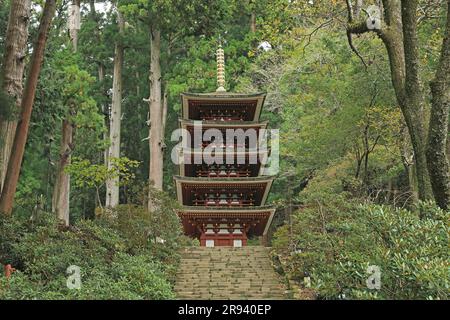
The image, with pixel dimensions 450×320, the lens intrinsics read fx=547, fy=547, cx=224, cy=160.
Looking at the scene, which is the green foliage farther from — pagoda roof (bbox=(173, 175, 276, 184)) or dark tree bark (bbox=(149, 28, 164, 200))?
dark tree bark (bbox=(149, 28, 164, 200))

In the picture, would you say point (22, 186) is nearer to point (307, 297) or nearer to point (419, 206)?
point (307, 297)

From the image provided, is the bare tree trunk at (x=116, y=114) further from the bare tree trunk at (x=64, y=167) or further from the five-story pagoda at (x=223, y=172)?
the five-story pagoda at (x=223, y=172)

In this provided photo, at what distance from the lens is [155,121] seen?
23.9m

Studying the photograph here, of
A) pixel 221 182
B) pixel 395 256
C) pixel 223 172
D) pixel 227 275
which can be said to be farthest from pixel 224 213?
pixel 395 256

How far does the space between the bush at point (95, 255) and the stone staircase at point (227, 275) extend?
52 centimetres

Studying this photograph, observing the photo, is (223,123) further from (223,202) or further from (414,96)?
(414,96)

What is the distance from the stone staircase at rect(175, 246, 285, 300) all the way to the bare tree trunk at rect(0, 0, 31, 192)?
4.91 metres

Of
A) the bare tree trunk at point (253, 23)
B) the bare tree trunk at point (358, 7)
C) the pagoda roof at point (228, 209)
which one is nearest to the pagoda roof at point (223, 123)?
the pagoda roof at point (228, 209)

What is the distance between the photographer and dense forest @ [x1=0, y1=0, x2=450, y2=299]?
817 cm

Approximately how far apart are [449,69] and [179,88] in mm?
15826

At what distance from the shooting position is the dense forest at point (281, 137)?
8.17m

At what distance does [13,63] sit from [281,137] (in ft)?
46.4
